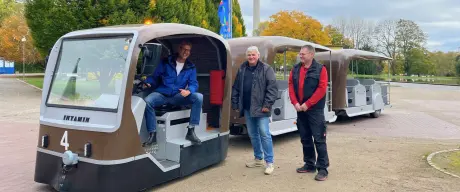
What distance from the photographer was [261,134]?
5801 millimetres

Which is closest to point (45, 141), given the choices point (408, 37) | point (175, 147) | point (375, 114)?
point (175, 147)

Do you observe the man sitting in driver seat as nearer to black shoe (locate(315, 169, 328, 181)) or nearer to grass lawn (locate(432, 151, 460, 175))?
black shoe (locate(315, 169, 328, 181))

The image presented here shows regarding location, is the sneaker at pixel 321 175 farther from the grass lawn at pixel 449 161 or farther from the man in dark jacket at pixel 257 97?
the grass lawn at pixel 449 161

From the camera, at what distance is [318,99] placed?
17.1ft

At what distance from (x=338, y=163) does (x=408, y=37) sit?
5811cm

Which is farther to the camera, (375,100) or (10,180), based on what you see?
(375,100)

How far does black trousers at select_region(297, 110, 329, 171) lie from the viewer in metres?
5.33

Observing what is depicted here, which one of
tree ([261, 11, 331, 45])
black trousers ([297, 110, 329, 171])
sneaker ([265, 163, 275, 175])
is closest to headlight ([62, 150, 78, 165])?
sneaker ([265, 163, 275, 175])

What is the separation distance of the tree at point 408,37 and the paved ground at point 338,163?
166 ft

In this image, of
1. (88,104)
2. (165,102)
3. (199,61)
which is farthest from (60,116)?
(199,61)

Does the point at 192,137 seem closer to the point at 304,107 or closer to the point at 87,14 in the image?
the point at 304,107

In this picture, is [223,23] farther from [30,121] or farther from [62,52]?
[62,52]

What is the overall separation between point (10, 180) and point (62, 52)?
2089mm

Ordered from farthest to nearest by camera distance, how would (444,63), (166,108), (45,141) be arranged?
1. (444,63)
2. (166,108)
3. (45,141)
